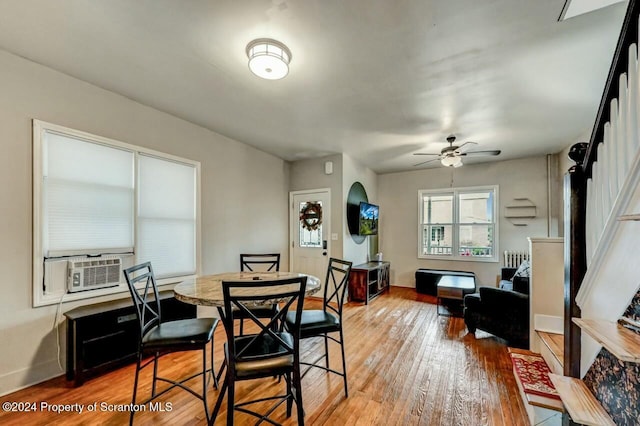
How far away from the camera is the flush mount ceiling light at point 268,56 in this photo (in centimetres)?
207

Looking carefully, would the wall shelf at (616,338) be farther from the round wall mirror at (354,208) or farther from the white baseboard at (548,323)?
the round wall mirror at (354,208)

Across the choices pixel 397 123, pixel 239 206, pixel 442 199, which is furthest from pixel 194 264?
pixel 442 199

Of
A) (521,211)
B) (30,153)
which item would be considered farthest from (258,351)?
(521,211)

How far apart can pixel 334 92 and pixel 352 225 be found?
9.56ft

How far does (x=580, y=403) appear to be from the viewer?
4.61 ft

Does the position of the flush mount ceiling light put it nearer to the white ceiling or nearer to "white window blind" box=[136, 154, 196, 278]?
the white ceiling

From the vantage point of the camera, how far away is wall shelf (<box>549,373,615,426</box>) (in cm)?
129

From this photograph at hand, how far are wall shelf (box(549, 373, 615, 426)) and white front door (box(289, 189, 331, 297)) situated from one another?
3.75 metres

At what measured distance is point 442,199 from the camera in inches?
249

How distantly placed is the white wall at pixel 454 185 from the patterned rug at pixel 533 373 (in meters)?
3.69

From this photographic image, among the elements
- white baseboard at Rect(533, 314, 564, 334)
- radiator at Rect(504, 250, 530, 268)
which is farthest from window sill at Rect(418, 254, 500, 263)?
white baseboard at Rect(533, 314, 564, 334)

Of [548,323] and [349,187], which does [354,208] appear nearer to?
[349,187]

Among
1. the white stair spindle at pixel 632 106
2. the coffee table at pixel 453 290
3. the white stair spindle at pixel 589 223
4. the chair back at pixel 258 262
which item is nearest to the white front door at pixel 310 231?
the chair back at pixel 258 262

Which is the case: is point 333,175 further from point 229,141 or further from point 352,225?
point 229,141
